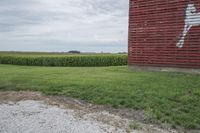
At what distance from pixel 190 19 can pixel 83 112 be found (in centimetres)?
725

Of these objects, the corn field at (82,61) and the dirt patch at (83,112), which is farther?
the corn field at (82,61)

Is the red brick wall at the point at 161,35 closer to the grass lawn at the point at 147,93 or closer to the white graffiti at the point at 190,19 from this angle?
the white graffiti at the point at 190,19

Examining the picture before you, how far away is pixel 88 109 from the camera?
26.9 feet

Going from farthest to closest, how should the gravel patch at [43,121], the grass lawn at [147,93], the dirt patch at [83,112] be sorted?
the grass lawn at [147,93]
the dirt patch at [83,112]
the gravel patch at [43,121]

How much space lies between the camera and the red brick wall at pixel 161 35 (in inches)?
533

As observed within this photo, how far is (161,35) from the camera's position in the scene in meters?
14.6

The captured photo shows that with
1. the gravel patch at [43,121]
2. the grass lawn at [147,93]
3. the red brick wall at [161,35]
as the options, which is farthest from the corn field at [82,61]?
the gravel patch at [43,121]

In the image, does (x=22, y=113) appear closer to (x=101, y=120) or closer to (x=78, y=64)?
(x=101, y=120)

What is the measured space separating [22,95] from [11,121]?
9.89 feet

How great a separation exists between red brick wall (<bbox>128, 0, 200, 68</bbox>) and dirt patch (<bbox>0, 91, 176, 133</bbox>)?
6.08 meters

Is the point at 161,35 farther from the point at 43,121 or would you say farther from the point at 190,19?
the point at 43,121

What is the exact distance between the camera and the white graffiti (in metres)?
13.2

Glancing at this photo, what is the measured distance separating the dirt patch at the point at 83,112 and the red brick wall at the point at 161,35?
608cm

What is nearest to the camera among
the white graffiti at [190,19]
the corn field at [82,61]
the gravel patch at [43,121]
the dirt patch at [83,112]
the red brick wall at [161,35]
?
the gravel patch at [43,121]
